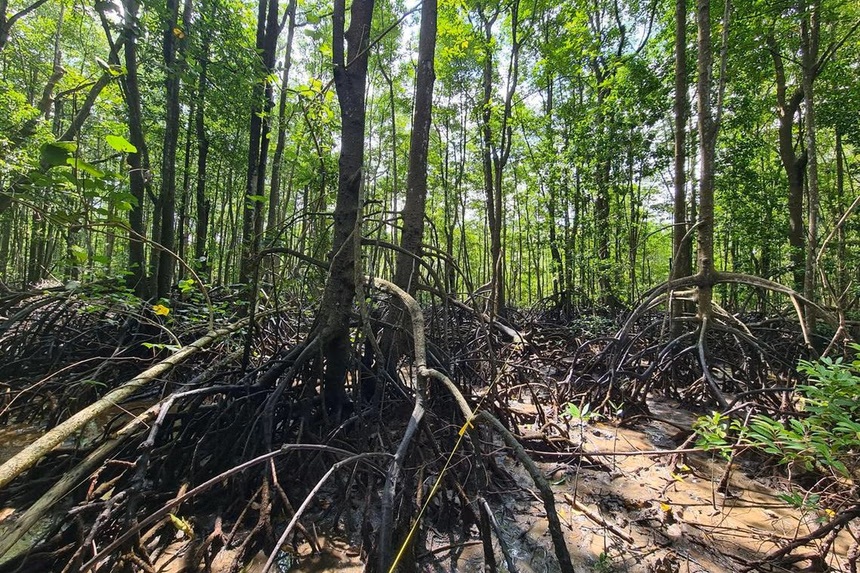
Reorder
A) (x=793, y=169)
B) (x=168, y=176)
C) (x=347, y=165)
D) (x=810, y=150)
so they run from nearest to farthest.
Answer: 1. (x=347, y=165)
2. (x=168, y=176)
3. (x=810, y=150)
4. (x=793, y=169)

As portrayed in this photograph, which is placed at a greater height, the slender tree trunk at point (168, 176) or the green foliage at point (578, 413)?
the slender tree trunk at point (168, 176)

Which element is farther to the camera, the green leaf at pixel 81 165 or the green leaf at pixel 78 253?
the green leaf at pixel 78 253

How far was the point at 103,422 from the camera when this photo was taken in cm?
331

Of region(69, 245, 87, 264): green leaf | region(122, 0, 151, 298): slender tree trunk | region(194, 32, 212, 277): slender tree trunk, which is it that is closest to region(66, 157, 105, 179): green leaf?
region(69, 245, 87, 264): green leaf

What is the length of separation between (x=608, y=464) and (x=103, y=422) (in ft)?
13.9

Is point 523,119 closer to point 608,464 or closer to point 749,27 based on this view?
point 749,27

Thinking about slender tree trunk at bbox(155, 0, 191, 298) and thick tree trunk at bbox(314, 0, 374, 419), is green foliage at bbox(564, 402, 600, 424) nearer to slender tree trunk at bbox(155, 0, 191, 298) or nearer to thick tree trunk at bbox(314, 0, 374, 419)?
thick tree trunk at bbox(314, 0, 374, 419)

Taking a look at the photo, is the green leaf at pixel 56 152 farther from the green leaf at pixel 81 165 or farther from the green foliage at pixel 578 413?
the green foliage at pixel 578 413

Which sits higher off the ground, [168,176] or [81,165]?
[168,176]

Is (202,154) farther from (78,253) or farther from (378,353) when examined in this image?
(378,353)

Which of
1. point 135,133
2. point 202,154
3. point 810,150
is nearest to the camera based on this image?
point 135,133

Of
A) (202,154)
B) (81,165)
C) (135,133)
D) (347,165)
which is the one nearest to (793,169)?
(347,165)

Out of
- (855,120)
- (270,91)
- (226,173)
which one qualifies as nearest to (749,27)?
(855,120)

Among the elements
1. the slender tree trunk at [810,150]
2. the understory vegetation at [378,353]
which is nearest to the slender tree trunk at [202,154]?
the understory vegetation at [378,353]
